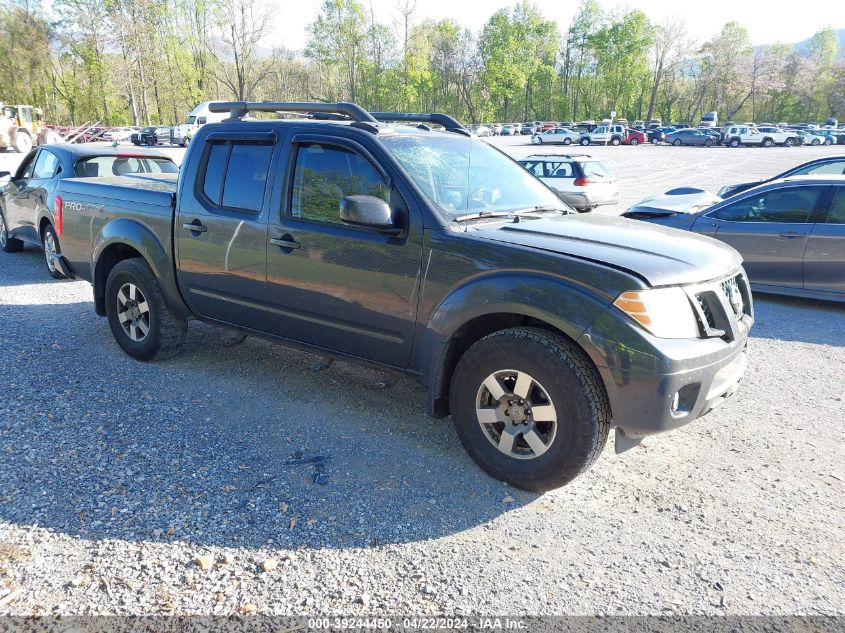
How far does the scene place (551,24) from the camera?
3595 inches

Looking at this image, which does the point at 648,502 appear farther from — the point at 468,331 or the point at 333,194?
the point at 333,194

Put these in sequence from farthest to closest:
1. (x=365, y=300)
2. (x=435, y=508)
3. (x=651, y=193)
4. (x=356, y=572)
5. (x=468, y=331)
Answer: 1. (x=651, y=193)
2. (x=365, y=300)
3. (x=468, y=331)
4. (x=435, y=508)
5. (x=356, y=572)

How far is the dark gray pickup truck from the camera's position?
307 centimetres

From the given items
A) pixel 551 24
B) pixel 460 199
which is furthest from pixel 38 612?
pixel 551 24

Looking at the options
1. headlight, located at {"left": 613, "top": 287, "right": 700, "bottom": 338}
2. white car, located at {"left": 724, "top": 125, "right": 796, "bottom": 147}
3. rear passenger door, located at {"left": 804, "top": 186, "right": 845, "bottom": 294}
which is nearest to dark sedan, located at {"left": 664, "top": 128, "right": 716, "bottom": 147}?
white car, located at {"left": 724, "top": 125, "right": 796, "bottom": 147}

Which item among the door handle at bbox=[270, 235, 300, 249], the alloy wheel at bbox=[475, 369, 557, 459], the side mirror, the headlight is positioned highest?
the side mirror

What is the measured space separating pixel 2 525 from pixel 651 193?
19.9m

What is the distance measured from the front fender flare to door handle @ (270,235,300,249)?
43.4 inches

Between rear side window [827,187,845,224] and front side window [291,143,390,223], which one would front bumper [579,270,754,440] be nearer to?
front side window [291,143,390,223]

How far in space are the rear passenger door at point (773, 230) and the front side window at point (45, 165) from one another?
866 cm

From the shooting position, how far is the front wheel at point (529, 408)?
311cm

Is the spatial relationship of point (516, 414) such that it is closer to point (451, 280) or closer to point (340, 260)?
point (451, 280)

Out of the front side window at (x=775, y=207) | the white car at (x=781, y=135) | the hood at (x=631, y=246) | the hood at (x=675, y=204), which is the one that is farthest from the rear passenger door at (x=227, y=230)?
the white car at (x=781, y=135)

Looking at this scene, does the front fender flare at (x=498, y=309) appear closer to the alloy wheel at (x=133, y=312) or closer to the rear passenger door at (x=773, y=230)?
the alloy wheel at (x=133, y=312)
